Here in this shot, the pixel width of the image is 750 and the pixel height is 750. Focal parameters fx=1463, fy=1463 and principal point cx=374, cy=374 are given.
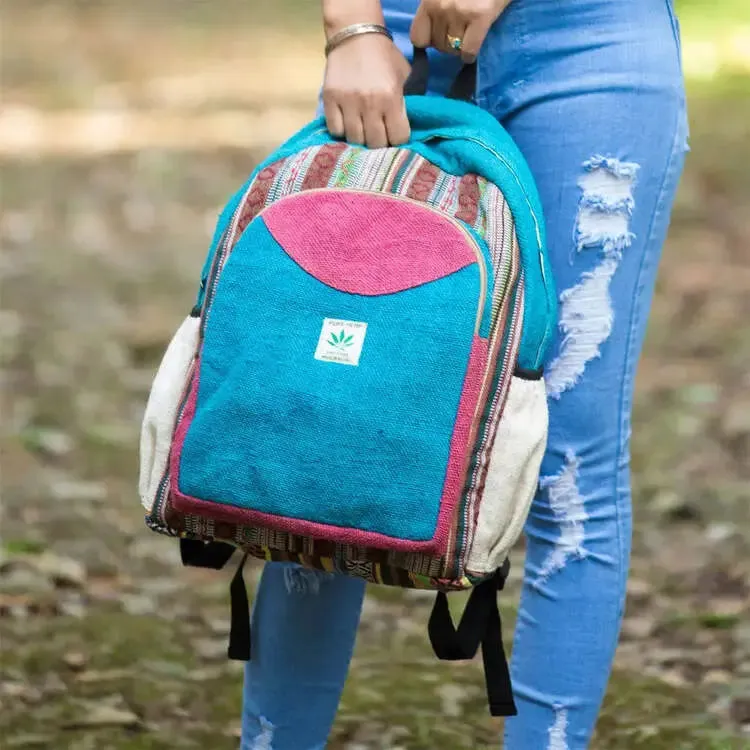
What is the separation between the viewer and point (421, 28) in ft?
6.01

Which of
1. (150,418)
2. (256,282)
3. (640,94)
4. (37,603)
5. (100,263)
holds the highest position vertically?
(640,94)

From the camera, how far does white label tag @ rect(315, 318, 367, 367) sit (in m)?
1.67

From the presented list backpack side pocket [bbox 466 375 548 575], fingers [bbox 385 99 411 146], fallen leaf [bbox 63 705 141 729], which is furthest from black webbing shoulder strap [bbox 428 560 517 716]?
fallen leaf [bbox 63 705 141 729]

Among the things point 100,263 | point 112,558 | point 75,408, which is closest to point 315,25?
point 100,263

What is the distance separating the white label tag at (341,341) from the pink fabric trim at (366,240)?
0.04 m

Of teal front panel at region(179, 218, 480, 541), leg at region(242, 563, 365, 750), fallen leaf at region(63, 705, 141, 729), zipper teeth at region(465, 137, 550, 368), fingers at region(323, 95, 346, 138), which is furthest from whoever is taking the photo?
fallen leaf at region(63, 705, 141, 729)

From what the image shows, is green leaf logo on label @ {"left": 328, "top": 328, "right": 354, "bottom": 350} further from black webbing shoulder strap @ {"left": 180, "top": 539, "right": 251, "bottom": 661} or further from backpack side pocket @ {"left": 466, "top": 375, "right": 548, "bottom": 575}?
black webbing shoulder strap @ {"left": 180, "top": 539, "right": 251, "bottom": 661}

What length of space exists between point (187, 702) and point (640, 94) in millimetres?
1673

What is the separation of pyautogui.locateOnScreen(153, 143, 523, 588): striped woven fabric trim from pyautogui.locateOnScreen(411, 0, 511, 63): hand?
15 cm

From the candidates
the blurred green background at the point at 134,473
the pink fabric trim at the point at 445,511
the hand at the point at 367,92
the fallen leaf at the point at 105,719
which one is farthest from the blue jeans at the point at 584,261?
the fallen leaf at the point at 105,719

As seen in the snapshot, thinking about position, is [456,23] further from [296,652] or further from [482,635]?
[296,652]

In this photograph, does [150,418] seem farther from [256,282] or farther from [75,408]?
[75,408]

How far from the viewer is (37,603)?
338 centimetres

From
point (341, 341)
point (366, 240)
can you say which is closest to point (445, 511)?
point (341, 341)
